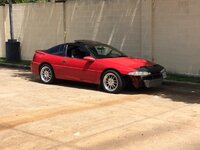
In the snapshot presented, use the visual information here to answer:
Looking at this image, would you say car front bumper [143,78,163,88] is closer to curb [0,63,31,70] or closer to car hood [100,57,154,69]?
car hood [100,57,154,69]

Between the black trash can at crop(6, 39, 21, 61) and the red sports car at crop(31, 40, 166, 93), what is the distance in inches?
239

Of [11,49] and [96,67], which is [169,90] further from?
[11,49]

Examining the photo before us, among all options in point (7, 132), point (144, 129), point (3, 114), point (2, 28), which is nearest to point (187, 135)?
point (144, 129)

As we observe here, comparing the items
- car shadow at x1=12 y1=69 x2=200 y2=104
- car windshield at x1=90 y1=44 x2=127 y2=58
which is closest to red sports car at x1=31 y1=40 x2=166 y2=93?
car windshield at x1=90 y1=44 x2=127 y2=58

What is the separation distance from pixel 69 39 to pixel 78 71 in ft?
19.5

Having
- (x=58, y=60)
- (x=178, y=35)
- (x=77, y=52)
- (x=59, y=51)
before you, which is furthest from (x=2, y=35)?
(x=178, y=35)

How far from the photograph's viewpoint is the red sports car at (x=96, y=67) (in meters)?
11.3

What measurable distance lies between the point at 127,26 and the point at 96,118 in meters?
7.80

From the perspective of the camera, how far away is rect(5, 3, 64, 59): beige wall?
1839 centimetres

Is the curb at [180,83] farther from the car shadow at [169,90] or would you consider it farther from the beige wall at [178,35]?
the beige wall at [178,35]

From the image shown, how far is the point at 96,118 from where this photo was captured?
8.47 meters

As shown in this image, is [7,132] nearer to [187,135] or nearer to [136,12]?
[187,135]

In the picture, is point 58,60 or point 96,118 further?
point 58,60

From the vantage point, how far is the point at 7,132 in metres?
7.42
